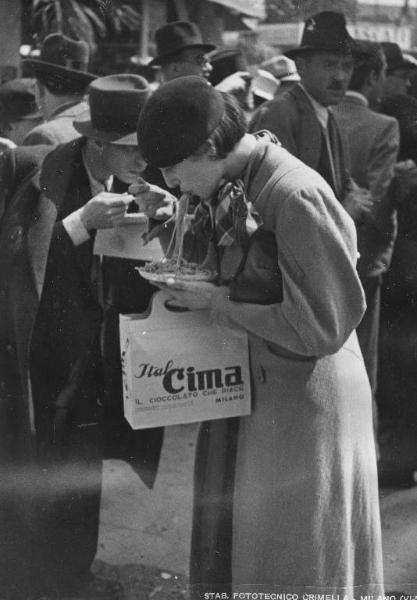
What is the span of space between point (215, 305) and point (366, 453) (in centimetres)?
57

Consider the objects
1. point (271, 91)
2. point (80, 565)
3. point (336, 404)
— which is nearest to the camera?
point (336, 404)

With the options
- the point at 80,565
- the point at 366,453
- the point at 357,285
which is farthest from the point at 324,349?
the point at 80,565

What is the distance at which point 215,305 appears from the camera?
235 cm

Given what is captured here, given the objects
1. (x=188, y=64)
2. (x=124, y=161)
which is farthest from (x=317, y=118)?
(x=124, y=161)

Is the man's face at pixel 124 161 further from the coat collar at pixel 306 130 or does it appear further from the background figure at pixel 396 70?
the background figure at pixel 396 70

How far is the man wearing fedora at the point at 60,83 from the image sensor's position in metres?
3.29

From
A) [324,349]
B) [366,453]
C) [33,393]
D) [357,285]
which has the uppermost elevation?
[357,285]

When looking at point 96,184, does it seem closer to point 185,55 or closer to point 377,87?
point 185,55

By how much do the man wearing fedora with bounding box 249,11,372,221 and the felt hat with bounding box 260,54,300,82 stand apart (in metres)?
0.52

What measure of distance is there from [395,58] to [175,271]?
162 centimetres

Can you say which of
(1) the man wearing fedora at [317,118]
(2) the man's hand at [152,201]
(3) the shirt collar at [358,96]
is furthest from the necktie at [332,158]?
(2) the man's hand at [152,201]

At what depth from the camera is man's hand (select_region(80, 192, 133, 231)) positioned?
266 centimetres

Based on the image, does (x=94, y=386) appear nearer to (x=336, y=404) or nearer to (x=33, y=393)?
(x=33, y=393)

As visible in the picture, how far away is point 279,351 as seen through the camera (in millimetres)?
2348
